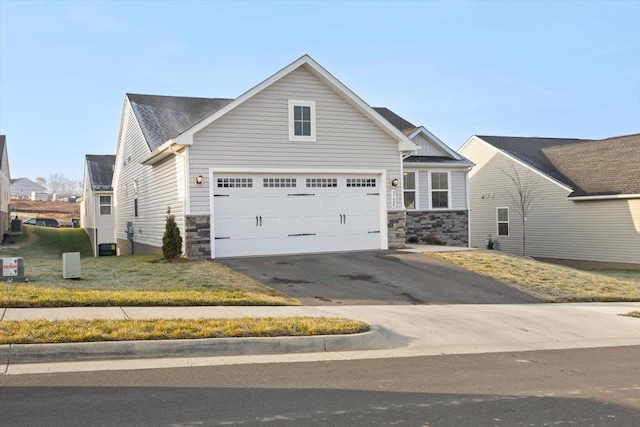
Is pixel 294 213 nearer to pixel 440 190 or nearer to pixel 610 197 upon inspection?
pixel 440 190

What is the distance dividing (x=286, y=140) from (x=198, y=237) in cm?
422

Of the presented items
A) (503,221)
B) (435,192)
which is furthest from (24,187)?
(435,192)

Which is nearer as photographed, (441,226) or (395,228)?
(395,228)

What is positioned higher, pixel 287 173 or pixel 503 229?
pixel 287 173

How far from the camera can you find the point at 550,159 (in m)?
32.5

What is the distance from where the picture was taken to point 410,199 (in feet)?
89.1

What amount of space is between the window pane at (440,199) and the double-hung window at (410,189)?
938mm

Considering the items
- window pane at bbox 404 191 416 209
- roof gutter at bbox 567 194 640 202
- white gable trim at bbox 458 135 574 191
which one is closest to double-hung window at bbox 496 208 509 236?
white gable trim at bbox 458 135 574 191

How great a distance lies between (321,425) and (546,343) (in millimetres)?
6473

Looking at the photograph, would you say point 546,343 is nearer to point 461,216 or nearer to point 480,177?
point 461,216

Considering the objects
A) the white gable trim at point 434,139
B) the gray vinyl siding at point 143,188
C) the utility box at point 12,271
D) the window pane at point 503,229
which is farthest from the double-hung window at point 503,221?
the utility box at point 12,271

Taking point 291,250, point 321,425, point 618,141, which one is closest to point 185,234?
point 291,250

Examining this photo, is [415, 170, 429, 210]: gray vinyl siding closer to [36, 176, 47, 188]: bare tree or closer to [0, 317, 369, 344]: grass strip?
[0, 317, 369, 344]: grass strip

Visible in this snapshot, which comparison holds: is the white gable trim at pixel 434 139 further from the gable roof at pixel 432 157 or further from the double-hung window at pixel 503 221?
the double-hung window at pixel 503 221
